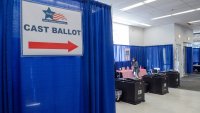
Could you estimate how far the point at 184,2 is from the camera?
6.20m

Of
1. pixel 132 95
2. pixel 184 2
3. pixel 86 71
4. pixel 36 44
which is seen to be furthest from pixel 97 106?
pixel 184 2

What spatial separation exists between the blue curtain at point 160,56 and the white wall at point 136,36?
631mm

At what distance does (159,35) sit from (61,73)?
9.66m

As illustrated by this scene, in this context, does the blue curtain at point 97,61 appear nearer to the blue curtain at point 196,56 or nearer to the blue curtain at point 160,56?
the blue curtain at point 160,56

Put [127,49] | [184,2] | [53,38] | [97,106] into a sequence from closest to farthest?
[53,38], [97,106], [184,2], [127,49]

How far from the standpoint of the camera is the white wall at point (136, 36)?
412 inches

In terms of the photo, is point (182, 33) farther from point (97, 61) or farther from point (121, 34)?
point (97, 61)

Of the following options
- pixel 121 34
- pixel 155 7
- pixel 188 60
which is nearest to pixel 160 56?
pixel 121 34

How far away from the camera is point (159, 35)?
10.6 meters

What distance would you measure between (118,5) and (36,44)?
5.13 meters

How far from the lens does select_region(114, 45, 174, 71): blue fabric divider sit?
9.27m

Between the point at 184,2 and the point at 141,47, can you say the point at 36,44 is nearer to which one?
the point at 184,2

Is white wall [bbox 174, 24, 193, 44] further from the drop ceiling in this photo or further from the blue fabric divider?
the drop ceiling

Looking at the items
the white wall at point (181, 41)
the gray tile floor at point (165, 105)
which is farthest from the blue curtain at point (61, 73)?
the white wall at point (181, 41)
